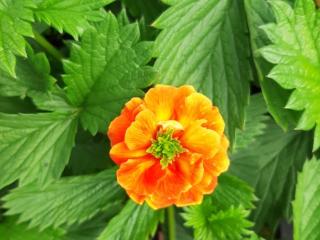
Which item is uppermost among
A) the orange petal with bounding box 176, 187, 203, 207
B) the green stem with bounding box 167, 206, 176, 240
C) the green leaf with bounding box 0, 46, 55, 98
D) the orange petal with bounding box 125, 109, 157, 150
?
the green leaf with bounding box 0, 46, 55, 98

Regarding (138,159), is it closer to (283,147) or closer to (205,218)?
(205,218)

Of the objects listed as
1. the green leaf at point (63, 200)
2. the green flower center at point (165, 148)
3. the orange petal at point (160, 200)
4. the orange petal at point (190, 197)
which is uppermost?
the green flower center at point (165, 148)

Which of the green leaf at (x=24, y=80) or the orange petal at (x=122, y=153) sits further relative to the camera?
the green leaf at (x=24, y=80)

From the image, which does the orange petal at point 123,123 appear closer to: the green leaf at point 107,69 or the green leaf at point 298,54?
the green leaf at point 107,69

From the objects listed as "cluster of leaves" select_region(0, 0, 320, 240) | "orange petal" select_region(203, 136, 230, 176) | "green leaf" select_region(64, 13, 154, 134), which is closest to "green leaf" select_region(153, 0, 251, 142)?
"cluster of leaves" select_region(0, 0, 320, 240)

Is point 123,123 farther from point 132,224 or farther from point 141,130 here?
point 132,224

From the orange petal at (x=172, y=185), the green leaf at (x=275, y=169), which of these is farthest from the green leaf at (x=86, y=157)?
the orange petal at (x=172, y=185)

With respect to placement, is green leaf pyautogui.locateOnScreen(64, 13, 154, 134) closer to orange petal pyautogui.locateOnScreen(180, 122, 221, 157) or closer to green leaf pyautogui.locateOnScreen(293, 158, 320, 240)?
orange petal pyautogui.locateOnScreen(180, 122, 221, 157)
